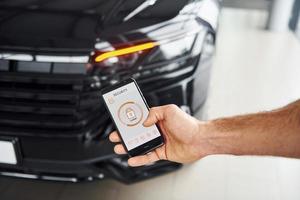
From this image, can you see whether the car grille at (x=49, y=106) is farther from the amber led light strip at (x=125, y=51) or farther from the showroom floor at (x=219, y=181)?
the showroom floor at (x=219, y=181)

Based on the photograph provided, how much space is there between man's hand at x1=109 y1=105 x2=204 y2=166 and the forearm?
3 cm

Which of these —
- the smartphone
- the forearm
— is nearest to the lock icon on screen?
the smartphone

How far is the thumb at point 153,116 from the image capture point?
121cm

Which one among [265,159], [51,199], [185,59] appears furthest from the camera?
[265,159]

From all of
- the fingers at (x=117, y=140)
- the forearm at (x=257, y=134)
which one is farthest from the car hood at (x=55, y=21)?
the forearm at (x=257, y=134)

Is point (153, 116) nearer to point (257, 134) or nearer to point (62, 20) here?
point (257, 134)

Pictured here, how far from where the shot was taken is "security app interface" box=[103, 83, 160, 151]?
48.6 inches

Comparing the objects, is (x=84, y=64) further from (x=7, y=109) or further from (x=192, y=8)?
(x=192, y=8)

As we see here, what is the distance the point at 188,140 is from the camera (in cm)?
121

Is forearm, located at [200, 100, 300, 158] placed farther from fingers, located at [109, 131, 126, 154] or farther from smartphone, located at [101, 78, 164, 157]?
fingers, located at [109, 131, 126, 154]

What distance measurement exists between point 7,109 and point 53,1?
20.0 inches

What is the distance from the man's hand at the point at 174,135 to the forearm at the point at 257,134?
33 mm

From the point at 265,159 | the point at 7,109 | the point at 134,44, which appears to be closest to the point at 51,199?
the point at 7,109

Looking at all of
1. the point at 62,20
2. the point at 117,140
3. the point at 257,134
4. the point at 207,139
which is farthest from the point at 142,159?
the point at 62,20
